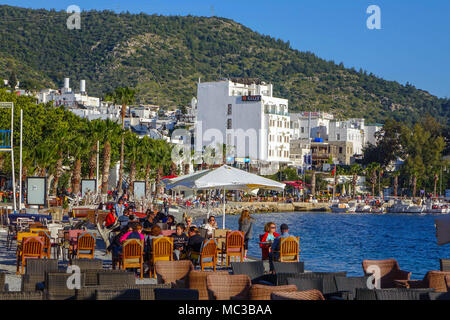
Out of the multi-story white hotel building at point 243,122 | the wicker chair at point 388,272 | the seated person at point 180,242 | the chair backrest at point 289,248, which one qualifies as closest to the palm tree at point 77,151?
the seated person at point 180,242

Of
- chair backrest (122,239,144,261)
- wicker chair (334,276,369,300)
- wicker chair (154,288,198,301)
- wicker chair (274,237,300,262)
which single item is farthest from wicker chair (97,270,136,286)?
wicker chair (274,237,300,262)

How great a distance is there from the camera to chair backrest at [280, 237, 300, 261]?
648 inches

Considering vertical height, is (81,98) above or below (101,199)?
above

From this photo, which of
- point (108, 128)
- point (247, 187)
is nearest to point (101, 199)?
point (108, 128)

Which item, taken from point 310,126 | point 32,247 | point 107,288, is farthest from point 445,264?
point 310,126

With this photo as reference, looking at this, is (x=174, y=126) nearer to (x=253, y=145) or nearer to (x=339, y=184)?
→ (x=253, y=145)

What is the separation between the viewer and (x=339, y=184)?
124 m

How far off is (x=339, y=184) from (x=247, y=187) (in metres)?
→ 104

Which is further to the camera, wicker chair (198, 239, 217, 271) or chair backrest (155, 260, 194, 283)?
wicker chair (198, 239, 217, 271)

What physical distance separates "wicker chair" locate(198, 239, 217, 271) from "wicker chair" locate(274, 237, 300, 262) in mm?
1565

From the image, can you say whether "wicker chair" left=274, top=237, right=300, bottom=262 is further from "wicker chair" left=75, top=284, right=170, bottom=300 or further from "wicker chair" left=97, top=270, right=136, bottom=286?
"wicker chair" left=75, top=284, right=170, bottom=300

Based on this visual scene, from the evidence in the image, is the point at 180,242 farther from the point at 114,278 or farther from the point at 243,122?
the point at 243,122

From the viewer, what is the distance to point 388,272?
12070 mm

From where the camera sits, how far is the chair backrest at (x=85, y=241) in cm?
1658
